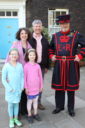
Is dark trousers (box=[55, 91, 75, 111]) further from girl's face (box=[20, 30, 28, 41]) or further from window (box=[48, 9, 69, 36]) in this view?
window (box=[48, 9, 69, 36])

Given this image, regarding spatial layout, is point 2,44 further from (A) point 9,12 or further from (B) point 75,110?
(B) point 75,110

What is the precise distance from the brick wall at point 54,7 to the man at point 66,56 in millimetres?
8149

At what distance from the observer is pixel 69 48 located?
4.66m

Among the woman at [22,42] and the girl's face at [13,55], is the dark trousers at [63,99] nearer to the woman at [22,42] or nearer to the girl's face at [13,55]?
the woman at [22,42]

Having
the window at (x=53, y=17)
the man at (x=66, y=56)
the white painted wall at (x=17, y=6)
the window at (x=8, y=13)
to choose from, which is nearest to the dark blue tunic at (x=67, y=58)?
the man at (x=66, y=56)

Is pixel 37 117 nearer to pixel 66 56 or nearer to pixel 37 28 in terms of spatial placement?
pixel 66 56

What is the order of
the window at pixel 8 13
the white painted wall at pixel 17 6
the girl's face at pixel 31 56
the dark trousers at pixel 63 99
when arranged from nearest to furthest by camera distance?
the girl's face at pixel 31 56 → the dark trousers at pixel 63 99 → the white painted wall at pixel 17 6 → the window at pixel 8 13

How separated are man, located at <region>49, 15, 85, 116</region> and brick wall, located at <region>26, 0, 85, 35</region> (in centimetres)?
815

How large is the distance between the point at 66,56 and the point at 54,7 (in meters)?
8.82

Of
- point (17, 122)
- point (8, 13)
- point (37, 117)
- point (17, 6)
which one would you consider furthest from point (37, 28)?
point (8, 13)

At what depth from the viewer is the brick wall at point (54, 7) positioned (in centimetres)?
1272

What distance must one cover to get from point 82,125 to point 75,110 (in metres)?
0.82

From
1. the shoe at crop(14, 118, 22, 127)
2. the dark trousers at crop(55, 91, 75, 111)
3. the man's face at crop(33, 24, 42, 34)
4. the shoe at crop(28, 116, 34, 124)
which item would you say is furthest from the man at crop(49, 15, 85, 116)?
the shoe at crop(14, 118, 22, 127)

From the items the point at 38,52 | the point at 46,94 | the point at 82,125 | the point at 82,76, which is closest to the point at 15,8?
the point at 82,76
